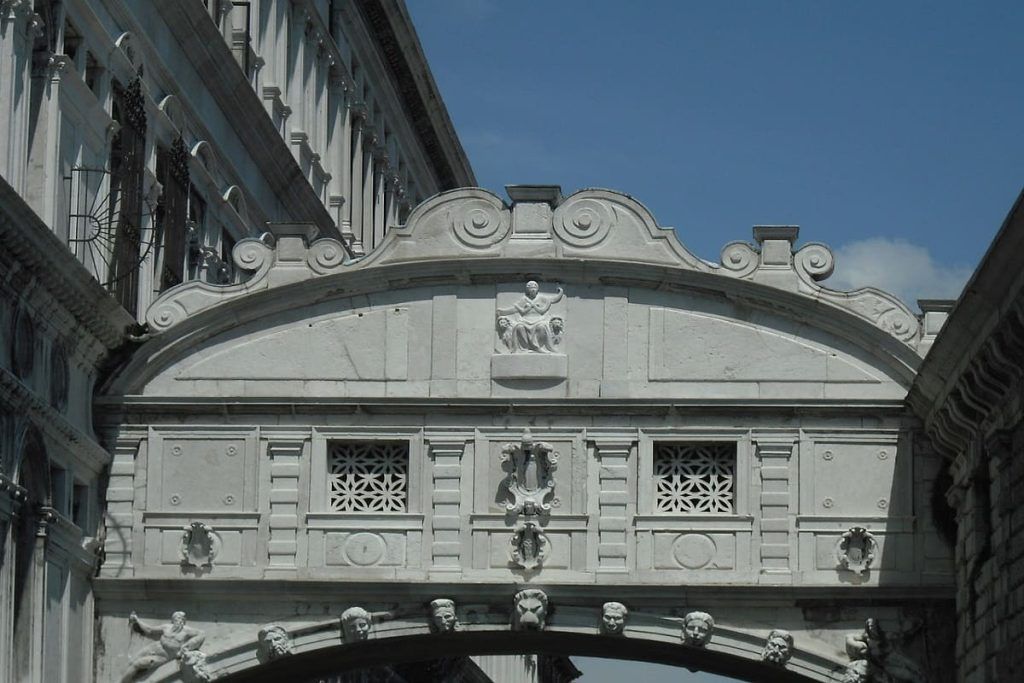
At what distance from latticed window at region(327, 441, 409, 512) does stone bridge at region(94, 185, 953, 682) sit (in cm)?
4

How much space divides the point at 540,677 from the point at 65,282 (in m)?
56.8

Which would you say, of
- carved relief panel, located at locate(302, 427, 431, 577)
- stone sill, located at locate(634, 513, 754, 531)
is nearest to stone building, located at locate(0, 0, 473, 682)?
carved relief panel, located at locate(302, 427, 431, 577)

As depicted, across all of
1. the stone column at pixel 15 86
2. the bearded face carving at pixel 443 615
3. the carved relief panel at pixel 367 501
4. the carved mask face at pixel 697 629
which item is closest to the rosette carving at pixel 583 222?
the carved relief panel at pixel 367 501

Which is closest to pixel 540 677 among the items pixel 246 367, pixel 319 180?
pixel 319 180

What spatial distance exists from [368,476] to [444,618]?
6.42ft

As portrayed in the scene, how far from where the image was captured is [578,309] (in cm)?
3238

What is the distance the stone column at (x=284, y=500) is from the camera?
3186cm

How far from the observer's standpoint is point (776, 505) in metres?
31.7

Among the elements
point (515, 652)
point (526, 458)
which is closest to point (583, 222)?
point (526, 458)

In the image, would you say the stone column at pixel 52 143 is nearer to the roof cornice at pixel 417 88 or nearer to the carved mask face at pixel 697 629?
the carved mask face at pixel 697 629

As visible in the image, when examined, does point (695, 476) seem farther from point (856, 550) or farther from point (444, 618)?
point (444, 618)

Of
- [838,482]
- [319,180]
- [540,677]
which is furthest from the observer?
[540,677]

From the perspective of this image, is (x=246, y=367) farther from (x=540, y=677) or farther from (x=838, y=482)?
(x=540, y=677)

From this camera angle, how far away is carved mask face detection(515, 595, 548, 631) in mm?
31422
